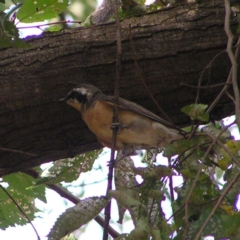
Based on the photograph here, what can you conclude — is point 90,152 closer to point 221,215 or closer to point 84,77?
point 84,77

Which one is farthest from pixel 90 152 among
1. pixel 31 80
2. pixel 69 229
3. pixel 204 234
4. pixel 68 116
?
pixel 204 234

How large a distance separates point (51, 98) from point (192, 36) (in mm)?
1043

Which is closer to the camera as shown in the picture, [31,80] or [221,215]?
[221,215]

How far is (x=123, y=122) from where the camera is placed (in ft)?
14.4

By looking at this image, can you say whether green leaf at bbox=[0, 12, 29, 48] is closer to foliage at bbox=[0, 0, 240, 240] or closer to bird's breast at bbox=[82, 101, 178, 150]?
foliage at bbox=[0, 0, 240, 240]

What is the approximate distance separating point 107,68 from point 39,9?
2.17 feet

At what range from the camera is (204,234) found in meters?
2.34

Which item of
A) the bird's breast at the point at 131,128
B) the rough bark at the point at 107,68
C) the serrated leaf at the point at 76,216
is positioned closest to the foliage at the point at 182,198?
the serrated leaf at the point at 76,216

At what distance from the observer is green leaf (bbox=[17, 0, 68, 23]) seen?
398cm

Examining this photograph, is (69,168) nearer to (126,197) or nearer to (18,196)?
(18,196)

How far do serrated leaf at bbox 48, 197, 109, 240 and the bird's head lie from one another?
4.28ft

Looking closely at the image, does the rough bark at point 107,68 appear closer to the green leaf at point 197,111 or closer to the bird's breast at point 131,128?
the bird's breast at point 131,128

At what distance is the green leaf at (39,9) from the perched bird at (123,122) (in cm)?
60

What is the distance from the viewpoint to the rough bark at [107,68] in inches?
152
